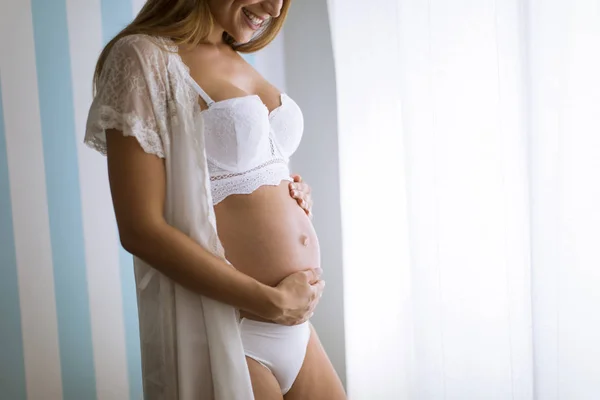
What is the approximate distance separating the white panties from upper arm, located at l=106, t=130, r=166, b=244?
260mm

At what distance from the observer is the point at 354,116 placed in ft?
6.82

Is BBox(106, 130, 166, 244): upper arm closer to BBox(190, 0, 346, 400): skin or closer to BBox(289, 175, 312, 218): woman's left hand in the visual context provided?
BBox(190, 0, 346, 400): skin

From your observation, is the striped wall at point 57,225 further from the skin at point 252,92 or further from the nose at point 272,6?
the nose at point 272,6

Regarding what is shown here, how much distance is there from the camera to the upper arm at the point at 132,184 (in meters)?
1.04

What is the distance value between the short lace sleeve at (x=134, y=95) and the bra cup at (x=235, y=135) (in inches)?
3.6

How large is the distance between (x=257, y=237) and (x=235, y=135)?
0.19 metres

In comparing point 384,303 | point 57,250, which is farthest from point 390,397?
point 57,250

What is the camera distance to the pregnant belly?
1.16m

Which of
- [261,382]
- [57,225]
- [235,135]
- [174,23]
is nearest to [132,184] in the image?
[235,135]

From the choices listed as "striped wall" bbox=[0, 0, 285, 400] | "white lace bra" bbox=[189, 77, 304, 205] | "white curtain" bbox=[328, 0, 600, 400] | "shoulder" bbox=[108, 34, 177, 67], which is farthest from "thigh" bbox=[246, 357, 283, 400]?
"white curtain" bbox=[328, 0, 600, 400]

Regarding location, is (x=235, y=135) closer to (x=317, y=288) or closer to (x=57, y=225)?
(x=317, y=288)

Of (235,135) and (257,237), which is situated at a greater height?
(235,135)

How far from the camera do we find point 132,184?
A: 3.43ft

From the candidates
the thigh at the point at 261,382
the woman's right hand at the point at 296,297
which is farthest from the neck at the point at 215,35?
the thigh at the point at 261,382
